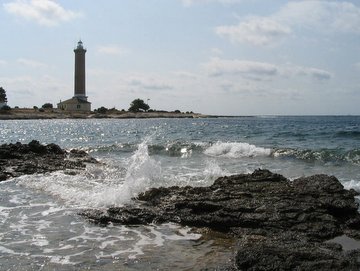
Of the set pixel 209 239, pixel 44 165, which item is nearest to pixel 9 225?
pixel 209 239

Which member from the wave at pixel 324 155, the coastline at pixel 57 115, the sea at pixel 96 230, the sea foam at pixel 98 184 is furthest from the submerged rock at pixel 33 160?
the coastline at pixel 57 115

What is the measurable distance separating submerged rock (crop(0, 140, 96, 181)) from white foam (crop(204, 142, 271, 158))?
8.78m

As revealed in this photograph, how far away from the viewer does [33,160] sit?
19.9m

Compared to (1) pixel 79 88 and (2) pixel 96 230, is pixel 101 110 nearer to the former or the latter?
(1) pixel 79 88

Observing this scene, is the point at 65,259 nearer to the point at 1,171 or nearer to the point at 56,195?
the point at 56,195

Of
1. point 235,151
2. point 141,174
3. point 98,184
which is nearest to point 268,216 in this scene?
point 141,174

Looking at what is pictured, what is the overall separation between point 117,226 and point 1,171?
9376 mm

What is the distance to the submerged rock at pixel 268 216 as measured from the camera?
6109 millimetres

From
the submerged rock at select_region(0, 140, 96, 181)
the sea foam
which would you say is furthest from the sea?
the submerged rock at select_region(0, 140, 96, 181)

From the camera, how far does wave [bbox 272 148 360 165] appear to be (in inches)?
902

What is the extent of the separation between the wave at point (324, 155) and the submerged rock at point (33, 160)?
37.6 feet

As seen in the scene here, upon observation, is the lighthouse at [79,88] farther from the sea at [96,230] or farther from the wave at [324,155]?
the sea at [96,230]

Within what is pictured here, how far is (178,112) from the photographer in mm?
153500

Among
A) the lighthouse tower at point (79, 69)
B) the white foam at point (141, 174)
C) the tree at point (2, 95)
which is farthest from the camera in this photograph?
the lighthouse tower at point (79, 69)
